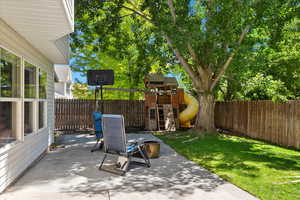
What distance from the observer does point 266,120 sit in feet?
26.7

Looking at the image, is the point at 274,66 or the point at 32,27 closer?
the point at 32,27

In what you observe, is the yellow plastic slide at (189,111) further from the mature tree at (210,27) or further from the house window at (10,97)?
the house window at (10,97)

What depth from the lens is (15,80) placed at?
12.8ft

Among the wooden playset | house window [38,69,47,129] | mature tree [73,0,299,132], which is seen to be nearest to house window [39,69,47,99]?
house window [38,69,47,129]

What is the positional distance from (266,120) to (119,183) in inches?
256

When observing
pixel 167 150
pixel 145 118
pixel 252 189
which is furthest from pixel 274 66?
pixel 252 189

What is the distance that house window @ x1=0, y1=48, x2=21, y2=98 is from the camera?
11.1 ft

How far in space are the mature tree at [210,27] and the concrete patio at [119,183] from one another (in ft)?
13.8

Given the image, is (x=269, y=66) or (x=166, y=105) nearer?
(x=269, y=66)

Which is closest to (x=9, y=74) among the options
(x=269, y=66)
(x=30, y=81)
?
(x=30, y=81)

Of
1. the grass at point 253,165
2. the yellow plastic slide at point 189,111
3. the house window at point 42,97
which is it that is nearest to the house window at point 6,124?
the house window at point 42,97

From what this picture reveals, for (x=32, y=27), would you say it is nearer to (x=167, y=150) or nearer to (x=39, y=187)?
(x=39, y=187)

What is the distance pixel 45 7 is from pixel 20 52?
1.81m

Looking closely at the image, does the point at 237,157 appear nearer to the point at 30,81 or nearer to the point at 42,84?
the point at 30,81
